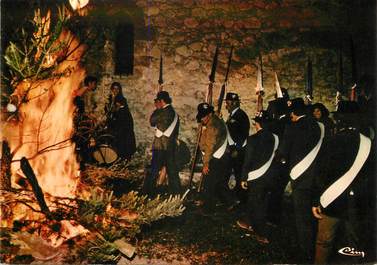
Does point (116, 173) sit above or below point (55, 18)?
below

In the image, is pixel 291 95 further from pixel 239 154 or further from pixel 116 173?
pixel 116 173

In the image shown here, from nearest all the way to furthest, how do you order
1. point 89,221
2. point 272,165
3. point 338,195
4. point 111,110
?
point 338,195 < point 89,221 < point 272,165 < point 111,110

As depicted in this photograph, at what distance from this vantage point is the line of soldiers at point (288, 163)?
5125 mm

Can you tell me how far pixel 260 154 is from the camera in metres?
5.98

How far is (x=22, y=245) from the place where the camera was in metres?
5.23

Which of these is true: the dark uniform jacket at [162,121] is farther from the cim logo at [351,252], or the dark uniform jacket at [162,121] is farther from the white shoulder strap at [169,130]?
the cim logo at [351,252]

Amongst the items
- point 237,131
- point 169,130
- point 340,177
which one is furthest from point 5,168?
point 340,177

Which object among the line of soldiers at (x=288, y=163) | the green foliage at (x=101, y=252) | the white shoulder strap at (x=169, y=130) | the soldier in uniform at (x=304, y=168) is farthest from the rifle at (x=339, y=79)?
the green foliage at (x=101, y=252)

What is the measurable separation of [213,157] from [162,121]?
119 cm

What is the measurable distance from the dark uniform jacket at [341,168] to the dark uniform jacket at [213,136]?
188 cm

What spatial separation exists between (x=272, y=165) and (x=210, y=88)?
6.10ft

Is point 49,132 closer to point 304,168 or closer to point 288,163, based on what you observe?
point 288,163

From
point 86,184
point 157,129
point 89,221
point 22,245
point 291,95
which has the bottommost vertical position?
point 22,245

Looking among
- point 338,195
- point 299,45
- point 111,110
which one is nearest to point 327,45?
point 299,45
